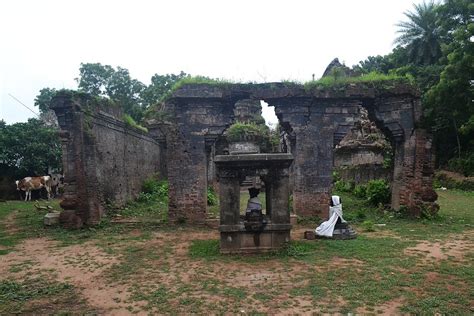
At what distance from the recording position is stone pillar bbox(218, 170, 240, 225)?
828 cm

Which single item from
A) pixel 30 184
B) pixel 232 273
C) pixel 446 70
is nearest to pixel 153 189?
pixel 30 184

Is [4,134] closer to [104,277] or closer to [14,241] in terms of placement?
[14,241]

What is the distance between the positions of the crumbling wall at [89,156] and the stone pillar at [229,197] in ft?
17.7

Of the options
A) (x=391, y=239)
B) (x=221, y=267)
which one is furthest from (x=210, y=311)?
(x=391, y=239)

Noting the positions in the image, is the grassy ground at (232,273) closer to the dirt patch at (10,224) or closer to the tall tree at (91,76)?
the dirt patch at (10,224)

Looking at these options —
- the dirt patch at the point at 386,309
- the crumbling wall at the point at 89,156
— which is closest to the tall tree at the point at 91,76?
the crumbling wall at the point at 89,156

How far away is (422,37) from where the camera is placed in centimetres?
3206

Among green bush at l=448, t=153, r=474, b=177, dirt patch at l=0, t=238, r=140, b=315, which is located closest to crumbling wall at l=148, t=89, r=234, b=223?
dirt patch at l=0, t=238, r=140, b=315

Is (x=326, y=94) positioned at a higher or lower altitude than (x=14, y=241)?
higher

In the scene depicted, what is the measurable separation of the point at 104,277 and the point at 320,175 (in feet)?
26.3

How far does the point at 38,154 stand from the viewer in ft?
68.2

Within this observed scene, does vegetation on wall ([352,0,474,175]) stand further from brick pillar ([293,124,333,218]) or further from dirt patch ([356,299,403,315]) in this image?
dirt patch ([356,299,403,315])

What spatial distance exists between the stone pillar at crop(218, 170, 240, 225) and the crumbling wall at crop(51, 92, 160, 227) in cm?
538

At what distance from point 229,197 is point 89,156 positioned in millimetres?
5752
